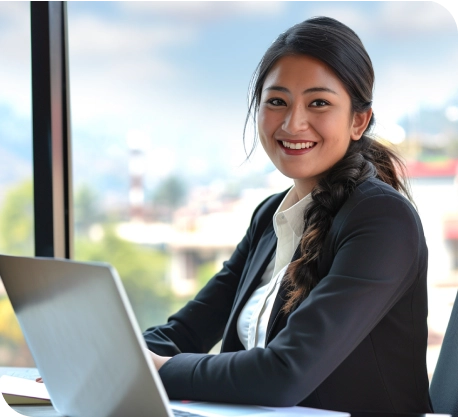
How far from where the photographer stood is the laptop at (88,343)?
2.66 ft

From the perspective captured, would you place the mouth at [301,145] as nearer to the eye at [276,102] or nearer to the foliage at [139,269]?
the eye at [276,102]

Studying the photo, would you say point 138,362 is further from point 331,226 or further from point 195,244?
point 195,244

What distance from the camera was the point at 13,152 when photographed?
486 cm

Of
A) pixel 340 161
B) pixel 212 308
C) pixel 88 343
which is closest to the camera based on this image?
pixel 88 343

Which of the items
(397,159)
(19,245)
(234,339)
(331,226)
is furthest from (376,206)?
(19,245)

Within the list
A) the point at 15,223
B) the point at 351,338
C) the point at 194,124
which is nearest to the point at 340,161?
the point at 351,338

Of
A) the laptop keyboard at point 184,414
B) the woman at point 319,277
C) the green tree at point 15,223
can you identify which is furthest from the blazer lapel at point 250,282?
the green tree at point 15,223

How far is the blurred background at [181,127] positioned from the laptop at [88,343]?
11.7 ft

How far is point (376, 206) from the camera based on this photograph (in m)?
1.20

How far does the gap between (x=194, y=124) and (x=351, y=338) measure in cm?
424

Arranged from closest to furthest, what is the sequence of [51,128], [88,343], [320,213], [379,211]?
[88,343] < [379,211] < [320,213] < [51,128]

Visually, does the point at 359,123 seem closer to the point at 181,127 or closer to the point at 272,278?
the point at 272,278

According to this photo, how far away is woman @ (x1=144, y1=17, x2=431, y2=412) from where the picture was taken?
1078 mm

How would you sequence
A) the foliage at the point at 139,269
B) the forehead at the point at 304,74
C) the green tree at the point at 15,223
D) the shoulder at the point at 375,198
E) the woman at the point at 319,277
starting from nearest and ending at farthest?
the woman at the point at 319,277
the shoulder at the point at 375,198
the forehead at the point at 304,74
the green tree at the point at 15,223
the foliage at the point at 139,269
